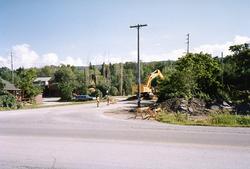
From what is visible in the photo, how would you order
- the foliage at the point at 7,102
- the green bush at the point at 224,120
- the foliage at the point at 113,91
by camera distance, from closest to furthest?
the green bush at the point at 224,120 < the foliage at the point at 7,102 < the foliage at the point at 113,91

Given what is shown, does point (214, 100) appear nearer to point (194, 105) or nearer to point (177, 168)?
point (194, 105)

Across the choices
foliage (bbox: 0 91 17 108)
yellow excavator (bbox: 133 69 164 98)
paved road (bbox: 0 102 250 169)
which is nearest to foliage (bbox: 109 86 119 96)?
yellow excavator (bbox: 133 69 164 98)

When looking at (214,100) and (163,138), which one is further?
(214,100)

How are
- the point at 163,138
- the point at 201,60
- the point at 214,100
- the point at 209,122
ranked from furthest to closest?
the point at 201,60 → the point at 214,100 → the point at 209,122 → the point at 163,138

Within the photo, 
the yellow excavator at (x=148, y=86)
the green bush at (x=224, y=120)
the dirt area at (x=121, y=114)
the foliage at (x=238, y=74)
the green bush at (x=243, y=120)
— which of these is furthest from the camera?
the yellow excavator at (x=148, y=86)

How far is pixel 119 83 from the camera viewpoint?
338 feet

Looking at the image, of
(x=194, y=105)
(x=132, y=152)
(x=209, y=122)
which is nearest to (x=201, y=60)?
(x=194, y=105)

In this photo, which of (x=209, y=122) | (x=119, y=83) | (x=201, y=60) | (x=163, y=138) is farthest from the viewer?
(x=119, y=83)

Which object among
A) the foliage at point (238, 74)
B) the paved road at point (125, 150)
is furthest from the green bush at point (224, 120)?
the foliage at point (238, 74)

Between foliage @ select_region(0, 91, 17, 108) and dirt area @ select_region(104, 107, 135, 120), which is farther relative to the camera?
foliage @ select_region(0, 91, 17, 108)

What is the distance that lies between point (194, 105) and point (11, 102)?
2219cm

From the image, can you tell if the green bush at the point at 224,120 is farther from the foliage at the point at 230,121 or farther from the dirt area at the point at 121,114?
the dirt area at the point at 121,114

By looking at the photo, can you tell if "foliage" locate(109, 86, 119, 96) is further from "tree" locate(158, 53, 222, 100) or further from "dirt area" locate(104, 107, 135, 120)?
"dirt area" locate(104, 107, 135, 120)

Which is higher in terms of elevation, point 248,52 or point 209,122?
point 248,52
